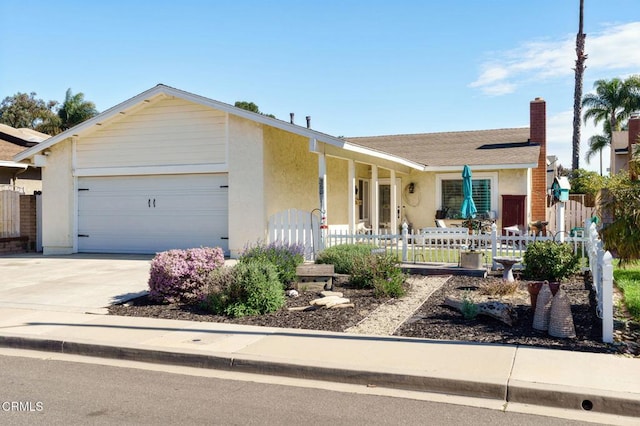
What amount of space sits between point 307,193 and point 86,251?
6844 millimetres

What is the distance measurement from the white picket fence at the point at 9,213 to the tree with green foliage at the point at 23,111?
128ft

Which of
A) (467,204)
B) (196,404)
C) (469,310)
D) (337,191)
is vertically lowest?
(196,404)

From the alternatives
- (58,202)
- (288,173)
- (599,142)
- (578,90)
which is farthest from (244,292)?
(599,142)

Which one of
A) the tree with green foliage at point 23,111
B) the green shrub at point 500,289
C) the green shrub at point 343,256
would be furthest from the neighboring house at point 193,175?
the tree with green foliage at point 23,111

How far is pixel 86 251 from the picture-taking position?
58.6 feet

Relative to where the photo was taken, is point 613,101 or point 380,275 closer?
point 380,275

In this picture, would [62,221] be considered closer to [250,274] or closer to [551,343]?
[250,274]

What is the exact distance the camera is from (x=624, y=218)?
7363 millimetres

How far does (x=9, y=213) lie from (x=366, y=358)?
1601 cm

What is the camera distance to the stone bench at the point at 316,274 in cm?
1112

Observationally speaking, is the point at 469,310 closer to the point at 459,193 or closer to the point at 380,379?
the point at 380,379

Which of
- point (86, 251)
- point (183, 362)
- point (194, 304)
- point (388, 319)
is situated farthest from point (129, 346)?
point (86, 251)

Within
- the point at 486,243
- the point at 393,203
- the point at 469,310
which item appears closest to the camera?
the point at 469,310

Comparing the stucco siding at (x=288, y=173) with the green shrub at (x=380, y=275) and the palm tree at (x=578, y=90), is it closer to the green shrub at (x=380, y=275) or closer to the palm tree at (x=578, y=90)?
the green shrub at (x=380, y=275)
